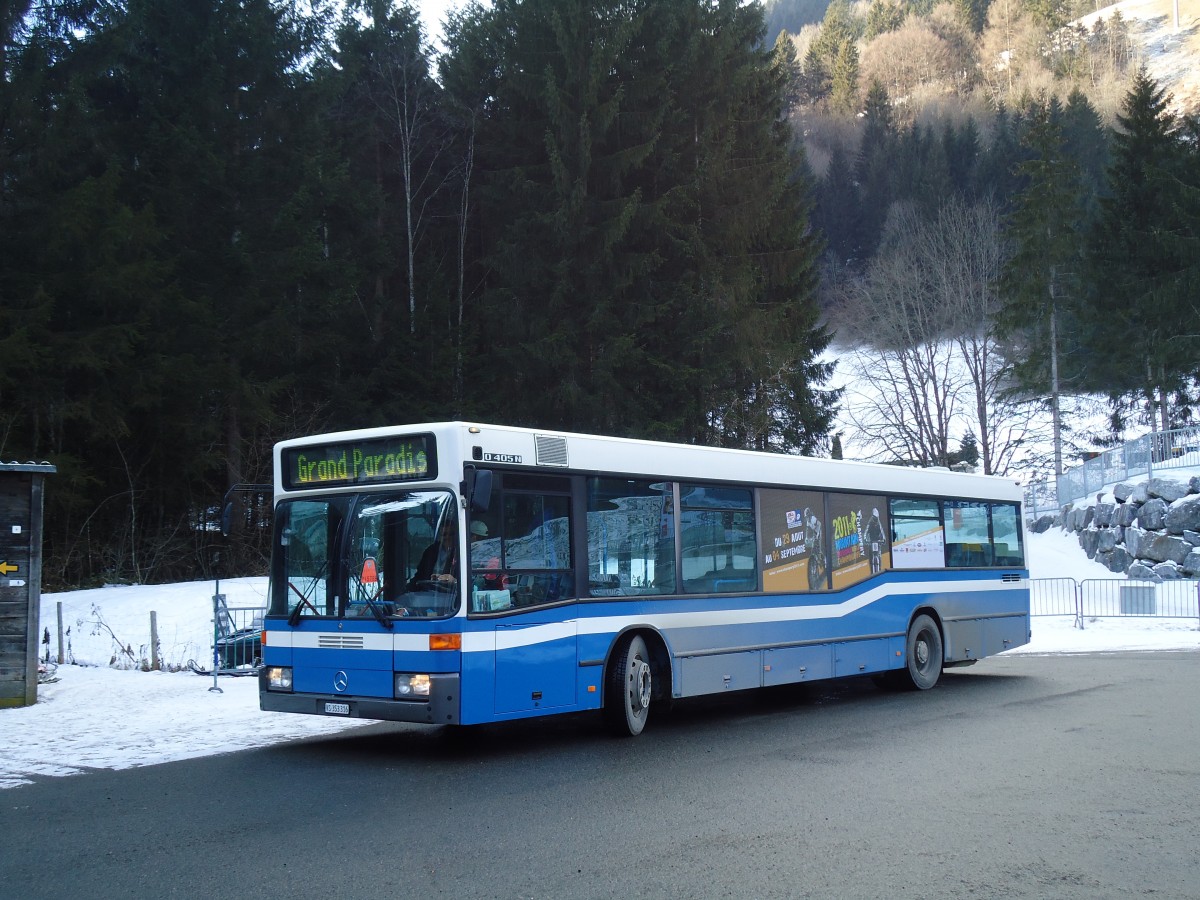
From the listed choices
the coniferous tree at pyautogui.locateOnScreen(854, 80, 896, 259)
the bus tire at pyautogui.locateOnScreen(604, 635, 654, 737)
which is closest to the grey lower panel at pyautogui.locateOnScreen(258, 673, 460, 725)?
the bus tire at pyautogui.locateOnScreen(604, 635, 654, 737)

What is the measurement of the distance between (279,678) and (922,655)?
349 inches

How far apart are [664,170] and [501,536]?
24527 mm

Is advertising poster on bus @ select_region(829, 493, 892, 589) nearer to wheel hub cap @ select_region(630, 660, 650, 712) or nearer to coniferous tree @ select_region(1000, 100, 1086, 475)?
wheel hub cap @ select_region(630, 660, 650, 712)

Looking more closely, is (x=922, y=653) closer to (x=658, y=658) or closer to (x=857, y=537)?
(x=857, y=537)

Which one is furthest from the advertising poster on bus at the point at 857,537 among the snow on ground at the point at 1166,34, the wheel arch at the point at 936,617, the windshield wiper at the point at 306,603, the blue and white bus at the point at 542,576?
the snow on ground at the point at 1166,34

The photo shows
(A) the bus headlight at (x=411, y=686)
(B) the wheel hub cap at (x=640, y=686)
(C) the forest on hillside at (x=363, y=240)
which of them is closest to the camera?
(A) the bus headlight at (x=411, y=686)

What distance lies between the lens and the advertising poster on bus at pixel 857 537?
13.8 m

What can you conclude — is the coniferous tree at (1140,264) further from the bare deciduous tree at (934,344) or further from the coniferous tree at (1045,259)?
the bare deciduous tree at (934,344)

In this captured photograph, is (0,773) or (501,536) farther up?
(501,536)

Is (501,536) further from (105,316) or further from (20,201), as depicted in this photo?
(20,201)

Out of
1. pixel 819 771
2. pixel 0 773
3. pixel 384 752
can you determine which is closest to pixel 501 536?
pixel 384 752

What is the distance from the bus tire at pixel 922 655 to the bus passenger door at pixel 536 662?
6.40 metres

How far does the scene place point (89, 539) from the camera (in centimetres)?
2611

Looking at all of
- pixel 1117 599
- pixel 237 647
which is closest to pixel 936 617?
pixel 237 647
